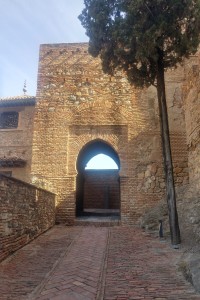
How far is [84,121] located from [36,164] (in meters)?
2.69

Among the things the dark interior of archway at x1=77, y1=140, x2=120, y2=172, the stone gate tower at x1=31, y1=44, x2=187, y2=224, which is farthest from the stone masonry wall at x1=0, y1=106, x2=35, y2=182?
the dark interior of archway at x1=77, y1=140, x2=120, y2=172

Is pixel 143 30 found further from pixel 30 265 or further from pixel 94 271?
pixel 30 265

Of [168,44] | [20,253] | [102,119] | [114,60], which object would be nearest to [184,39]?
[168,44]

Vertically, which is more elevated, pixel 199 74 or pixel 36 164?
pixel 199 74

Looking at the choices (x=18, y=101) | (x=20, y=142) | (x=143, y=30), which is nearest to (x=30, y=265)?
(x=143, y=30)

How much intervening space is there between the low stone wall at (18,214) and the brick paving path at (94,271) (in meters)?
0.26

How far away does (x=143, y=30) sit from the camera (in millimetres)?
7387

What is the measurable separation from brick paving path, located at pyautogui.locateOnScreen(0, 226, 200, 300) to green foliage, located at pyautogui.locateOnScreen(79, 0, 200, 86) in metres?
5.00

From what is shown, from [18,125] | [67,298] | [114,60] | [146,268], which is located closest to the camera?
[67,298]

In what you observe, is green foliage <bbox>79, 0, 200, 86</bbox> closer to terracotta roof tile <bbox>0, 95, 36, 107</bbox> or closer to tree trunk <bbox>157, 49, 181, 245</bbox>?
tree trunk <bbox>157, 49, 181, 245</bbox>

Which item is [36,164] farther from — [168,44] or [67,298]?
[67,298]

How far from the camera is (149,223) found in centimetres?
932

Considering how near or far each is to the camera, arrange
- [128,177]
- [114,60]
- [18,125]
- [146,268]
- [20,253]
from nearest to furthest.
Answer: [146,268] → [20,253] → [114,60] → [128,177] → [18,125]

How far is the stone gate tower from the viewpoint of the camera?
35.8 ft
